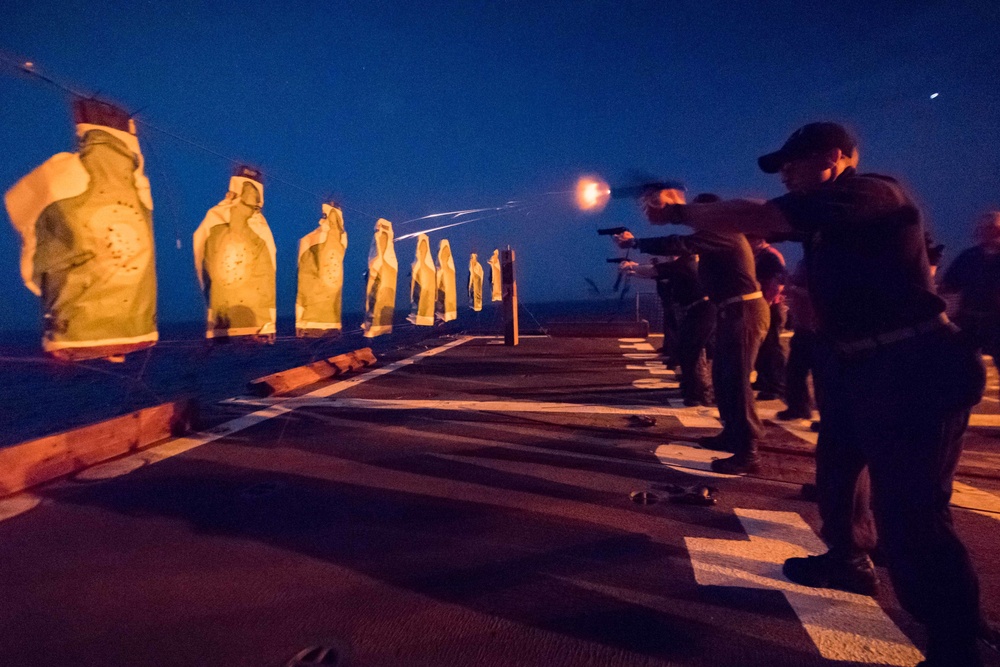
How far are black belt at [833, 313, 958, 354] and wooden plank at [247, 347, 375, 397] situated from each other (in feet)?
20.2

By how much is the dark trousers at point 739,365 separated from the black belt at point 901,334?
191cm

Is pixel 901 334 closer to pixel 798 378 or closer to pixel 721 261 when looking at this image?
pixel 721 261

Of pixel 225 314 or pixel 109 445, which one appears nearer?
pixel 109 445

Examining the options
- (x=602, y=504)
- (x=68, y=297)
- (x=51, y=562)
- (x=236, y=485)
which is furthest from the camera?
(x=68, y=297)

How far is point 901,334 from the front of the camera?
63.7 inches

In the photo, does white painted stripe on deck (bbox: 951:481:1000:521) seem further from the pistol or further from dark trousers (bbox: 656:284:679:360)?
dark trousers (bbox: 656:284:679:360)

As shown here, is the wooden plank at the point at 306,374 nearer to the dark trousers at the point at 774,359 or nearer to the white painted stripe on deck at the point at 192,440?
the white painted stripe on deck at the point at 192,440

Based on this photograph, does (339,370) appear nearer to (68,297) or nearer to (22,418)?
(68,297)

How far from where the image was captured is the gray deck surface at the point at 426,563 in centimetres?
173

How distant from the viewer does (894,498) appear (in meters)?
1.62

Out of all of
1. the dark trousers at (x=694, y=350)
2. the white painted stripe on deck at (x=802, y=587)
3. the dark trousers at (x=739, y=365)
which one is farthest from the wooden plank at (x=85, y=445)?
the dark trousers at (x=694, y=350)

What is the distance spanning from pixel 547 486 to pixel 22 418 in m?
20.7

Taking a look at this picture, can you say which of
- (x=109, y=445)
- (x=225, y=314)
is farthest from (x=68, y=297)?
(x=225, y=314)

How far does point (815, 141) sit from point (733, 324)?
1910 mm
